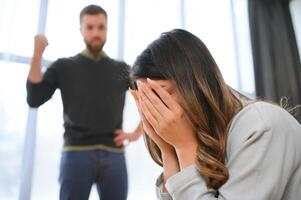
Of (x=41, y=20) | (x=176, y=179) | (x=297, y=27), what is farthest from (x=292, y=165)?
(x=297, y=27)

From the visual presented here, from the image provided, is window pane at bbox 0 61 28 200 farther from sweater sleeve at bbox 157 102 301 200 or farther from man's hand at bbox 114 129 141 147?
sweater sleeve at bbox 157 102 301 200

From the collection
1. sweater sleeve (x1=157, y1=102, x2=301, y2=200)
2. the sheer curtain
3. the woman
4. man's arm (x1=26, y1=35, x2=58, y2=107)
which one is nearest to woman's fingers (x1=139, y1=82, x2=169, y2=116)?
the woman

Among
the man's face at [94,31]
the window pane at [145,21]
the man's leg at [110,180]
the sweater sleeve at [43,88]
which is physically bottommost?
the man's leg at [110,180]

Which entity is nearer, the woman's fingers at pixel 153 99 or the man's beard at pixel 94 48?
the woman's fingers at pixel 153 99

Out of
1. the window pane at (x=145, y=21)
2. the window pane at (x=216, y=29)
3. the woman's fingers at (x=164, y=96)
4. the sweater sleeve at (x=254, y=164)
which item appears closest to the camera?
the sweater sleeve at (x=254, y=164)

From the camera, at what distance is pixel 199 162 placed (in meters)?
0.64

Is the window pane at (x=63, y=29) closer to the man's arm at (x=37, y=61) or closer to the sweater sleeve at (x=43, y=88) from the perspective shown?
the man's arm at (x=37, y=61)

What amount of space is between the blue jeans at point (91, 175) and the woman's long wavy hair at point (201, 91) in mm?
946

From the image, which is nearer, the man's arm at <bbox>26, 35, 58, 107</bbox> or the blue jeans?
the blue jeans

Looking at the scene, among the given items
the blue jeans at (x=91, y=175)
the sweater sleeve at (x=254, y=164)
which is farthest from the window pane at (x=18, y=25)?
the sweater sleeve at (x=254, y=164)

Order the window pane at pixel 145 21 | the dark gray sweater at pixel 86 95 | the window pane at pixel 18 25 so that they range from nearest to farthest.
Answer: the dark gray sweater at pixel 86 95 < the window pane at pixel 18 25 < the window pane at pixel 145 21

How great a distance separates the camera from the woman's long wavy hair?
642 mm

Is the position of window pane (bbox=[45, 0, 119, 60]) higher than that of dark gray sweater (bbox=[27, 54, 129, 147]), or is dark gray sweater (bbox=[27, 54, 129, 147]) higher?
window pane (bbox=[45, 0, 119, 60])

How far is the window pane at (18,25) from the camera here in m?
1.87
